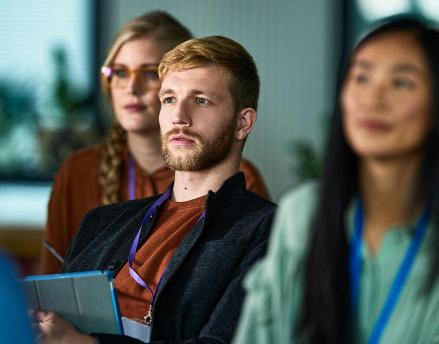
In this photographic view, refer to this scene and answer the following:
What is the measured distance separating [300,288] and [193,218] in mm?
758

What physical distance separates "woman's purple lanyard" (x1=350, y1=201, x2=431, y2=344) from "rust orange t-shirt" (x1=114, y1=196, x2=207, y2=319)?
2.47 feet

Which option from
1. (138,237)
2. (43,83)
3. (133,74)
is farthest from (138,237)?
(43,83)

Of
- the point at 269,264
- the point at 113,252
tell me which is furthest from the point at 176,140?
the point at 269,264

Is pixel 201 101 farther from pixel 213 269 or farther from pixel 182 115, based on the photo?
pixel 213 269

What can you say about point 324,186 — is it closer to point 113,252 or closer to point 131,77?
point 113,252

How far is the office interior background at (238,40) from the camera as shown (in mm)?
6582

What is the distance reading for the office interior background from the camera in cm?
658

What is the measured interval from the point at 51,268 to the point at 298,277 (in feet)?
5.41

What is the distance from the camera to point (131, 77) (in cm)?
303

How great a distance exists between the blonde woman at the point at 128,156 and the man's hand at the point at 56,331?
40.4 inches

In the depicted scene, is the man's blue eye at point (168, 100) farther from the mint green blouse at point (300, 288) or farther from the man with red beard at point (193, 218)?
the mint green blouse at point (300, 288)

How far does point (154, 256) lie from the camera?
7.16 ft

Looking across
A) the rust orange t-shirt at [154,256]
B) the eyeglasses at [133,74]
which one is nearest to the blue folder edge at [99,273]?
the rust orange t-shirt at [154,256]

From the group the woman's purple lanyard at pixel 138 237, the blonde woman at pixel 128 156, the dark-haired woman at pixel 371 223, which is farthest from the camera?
the blonde woman at pixel 128 156
